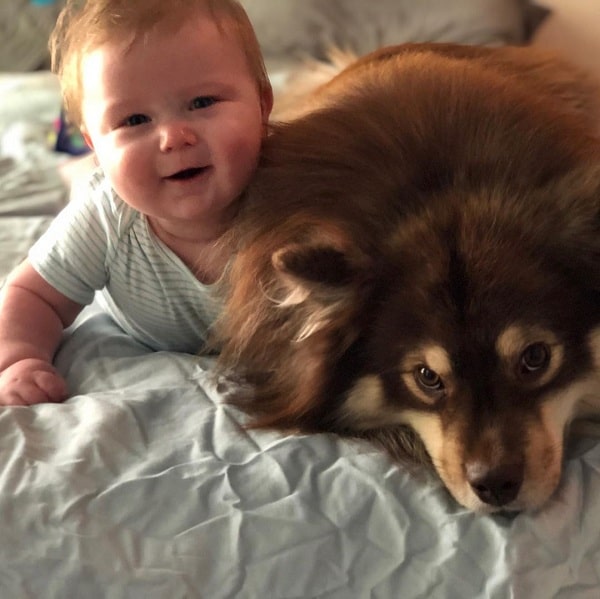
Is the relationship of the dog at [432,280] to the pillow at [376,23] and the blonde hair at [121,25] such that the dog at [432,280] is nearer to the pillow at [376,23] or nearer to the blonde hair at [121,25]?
the blonde hair at [121,25]

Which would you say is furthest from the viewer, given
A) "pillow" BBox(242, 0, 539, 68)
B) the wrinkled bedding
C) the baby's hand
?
"pillow" BBox(242, 0, 539, 68)

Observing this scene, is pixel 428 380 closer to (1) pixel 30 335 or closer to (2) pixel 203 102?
(2) pixel 203 102

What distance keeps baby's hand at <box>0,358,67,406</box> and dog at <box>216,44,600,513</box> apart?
0.27 metres

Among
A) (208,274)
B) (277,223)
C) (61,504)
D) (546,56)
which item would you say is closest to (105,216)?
(208,274)

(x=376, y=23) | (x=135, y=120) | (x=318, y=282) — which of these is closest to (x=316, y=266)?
(x=318, y=282)

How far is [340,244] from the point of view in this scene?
3.83 ft

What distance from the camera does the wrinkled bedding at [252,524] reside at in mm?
970

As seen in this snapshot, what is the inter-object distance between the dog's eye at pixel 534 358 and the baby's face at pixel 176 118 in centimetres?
55

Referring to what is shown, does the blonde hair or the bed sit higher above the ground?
the blonde hair

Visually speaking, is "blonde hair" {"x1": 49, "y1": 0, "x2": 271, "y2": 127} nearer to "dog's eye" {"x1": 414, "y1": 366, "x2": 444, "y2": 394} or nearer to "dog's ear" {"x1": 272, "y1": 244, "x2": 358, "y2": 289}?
"dog's ear" {"x1": 272, "y1": 244, "x2": 358, "y2": 289}

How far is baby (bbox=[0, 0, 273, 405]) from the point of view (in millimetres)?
1327

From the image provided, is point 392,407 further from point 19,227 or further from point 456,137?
point 19,227

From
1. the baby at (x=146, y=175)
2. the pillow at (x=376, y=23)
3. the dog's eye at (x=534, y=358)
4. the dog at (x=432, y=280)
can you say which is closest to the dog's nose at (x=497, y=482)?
the dog at (x=432, y=280)

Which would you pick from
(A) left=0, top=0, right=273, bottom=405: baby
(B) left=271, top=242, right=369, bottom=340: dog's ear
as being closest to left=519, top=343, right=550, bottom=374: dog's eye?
(B) left=271, top=242, right=369, bottom=340: dog's ear
